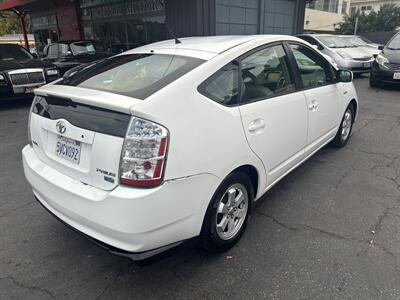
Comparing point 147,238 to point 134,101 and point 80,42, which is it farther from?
point 80,42

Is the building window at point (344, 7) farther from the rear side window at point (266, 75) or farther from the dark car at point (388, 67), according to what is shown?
the rear side window at point (266, 75)

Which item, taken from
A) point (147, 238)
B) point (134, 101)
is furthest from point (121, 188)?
point (134, 101)

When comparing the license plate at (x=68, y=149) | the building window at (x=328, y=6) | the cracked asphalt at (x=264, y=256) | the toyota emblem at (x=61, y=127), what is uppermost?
the building window at (x=328, y=6)

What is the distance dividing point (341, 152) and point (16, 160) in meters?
4.65

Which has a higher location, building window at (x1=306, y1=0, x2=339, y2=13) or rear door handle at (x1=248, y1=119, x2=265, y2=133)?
building window at (x1=306, y1=0, x2=339, y2=13)

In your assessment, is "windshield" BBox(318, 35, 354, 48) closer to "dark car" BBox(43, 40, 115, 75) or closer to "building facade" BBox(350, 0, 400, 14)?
"dark car" BBox(43, 40, 115, 75)

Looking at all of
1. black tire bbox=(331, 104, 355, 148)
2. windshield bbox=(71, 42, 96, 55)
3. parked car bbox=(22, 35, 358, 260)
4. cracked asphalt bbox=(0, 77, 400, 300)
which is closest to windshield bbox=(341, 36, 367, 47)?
black tire bbox=(331, 104, 355, 148)

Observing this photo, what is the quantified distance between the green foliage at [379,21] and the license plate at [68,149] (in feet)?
112

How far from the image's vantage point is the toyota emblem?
2120 millimetres

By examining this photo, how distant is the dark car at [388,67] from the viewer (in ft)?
27.6

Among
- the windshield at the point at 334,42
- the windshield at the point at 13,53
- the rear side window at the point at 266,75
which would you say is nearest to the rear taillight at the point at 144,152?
the rear side window at the point at 266,75

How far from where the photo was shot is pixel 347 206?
3.13 meters

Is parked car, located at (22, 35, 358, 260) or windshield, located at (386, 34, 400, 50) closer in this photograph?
parked car, located at (22, 35, 358, 260)

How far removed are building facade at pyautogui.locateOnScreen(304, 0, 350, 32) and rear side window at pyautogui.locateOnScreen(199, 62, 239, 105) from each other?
125ft
